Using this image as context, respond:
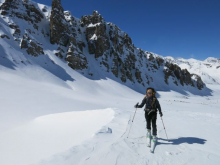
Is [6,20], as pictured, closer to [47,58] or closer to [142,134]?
[47,58]

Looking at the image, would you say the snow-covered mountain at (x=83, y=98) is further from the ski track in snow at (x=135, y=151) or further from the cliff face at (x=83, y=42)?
the cliff face at (x=83, y=42)

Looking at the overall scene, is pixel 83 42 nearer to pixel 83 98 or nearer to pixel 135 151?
pixel 83 98

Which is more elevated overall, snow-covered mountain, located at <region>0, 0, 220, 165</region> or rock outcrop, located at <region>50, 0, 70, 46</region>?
rock outcrop, located at <region>50, 0, 70, 46</region>

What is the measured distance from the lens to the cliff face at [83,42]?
43.4 m

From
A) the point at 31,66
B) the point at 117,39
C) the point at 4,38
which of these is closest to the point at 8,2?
the point at 4,38

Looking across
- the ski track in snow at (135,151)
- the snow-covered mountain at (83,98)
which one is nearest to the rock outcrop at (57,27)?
the snow-covered mountain at (83,98)

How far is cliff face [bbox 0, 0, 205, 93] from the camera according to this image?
4338 cm

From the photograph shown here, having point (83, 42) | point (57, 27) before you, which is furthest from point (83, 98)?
point (83, 42)

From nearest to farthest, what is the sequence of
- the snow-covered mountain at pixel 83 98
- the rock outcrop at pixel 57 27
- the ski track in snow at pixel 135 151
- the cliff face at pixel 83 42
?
the ski track in snow at pixel 135 151
the snow-covered mountain at pixel 83 98
the cliff face at pixel 83 42
the rock outcrop at pixel 57 27

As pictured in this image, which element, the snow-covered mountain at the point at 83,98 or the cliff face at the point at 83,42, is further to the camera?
the cliff face at the point at 83,42

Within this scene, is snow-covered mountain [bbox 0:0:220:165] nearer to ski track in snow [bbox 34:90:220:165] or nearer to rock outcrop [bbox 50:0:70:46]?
ski track in snow [bbox 34:90:220:165]

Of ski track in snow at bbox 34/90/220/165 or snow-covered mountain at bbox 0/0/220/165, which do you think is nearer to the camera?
ski track in snow at bbox 34/90/220/165

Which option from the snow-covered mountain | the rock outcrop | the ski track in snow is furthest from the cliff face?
the ski track in snow

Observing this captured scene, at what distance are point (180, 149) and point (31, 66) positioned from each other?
36.8 metres
